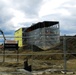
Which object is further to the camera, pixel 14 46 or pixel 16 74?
pixel 14 46

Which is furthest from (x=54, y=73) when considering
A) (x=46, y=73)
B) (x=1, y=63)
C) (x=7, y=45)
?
(x=1, y=63)

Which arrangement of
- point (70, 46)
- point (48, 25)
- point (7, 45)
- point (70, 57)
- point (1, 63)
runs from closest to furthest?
point (7, 45)
point (1, 63)
point (70, 57)
point (70, 46)
point (48, 25)

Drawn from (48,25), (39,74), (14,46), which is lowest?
(39,74)

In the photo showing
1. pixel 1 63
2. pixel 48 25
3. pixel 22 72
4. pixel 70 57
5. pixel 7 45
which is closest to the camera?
pixel 22 72

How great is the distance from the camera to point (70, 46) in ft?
130

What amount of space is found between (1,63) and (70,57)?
10.4m

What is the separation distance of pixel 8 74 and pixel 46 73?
6.73 feet

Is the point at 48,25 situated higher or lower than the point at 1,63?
higher

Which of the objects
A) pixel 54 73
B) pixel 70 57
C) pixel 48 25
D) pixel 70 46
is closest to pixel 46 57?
pixel 70 57

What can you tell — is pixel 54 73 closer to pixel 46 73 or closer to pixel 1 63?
pixel 46 73

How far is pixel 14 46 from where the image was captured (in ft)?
69.7

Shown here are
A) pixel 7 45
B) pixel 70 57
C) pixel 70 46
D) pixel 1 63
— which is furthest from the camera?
pixel 70 46

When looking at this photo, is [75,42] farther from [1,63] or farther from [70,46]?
[1,63]

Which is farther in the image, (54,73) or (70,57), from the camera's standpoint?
(70,57)
